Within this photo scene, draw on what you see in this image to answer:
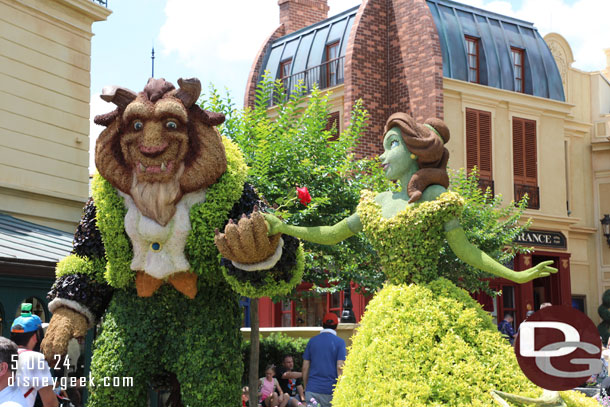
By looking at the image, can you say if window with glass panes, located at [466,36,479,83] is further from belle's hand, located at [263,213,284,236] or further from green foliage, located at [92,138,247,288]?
belle's hand, located at [263,213,284,236]

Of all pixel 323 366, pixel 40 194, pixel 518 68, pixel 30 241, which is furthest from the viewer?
pixel 518 68

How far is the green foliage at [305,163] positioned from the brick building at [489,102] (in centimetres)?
738

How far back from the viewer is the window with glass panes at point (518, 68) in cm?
1906

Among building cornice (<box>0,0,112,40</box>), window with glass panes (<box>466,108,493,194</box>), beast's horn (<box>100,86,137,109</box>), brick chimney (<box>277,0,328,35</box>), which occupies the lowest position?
beast's horn (<box>100,86,137,109</box>)

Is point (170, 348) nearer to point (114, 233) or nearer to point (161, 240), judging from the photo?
point (161, 240)

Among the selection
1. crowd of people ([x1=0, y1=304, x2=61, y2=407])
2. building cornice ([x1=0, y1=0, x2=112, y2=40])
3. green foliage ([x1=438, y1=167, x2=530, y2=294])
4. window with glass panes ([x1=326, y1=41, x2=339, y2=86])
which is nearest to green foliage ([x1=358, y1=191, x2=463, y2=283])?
crowd of people ([x1=0, y1=304, x2=61, y2=407])

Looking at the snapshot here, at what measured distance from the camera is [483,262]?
508 centimetres

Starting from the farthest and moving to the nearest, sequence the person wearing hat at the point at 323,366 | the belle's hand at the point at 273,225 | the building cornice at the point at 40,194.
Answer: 1. the building cornice at the point at 40,194
2. the person wearing hat at the point at 323,366
3. the belle's hand at the point at 273,225

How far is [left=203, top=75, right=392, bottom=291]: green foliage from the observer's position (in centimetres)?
888

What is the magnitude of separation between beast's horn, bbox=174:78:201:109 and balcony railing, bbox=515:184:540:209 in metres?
14.3

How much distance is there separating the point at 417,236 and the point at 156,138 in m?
1.85

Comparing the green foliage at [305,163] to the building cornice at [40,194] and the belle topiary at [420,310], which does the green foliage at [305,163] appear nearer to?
the belle topiary at [420,310]

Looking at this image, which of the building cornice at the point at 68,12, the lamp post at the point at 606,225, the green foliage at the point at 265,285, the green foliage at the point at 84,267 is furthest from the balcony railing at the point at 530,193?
the green foliage at the point at 84,267

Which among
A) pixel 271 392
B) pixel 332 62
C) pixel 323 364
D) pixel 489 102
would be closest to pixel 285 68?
pixel 332 62
